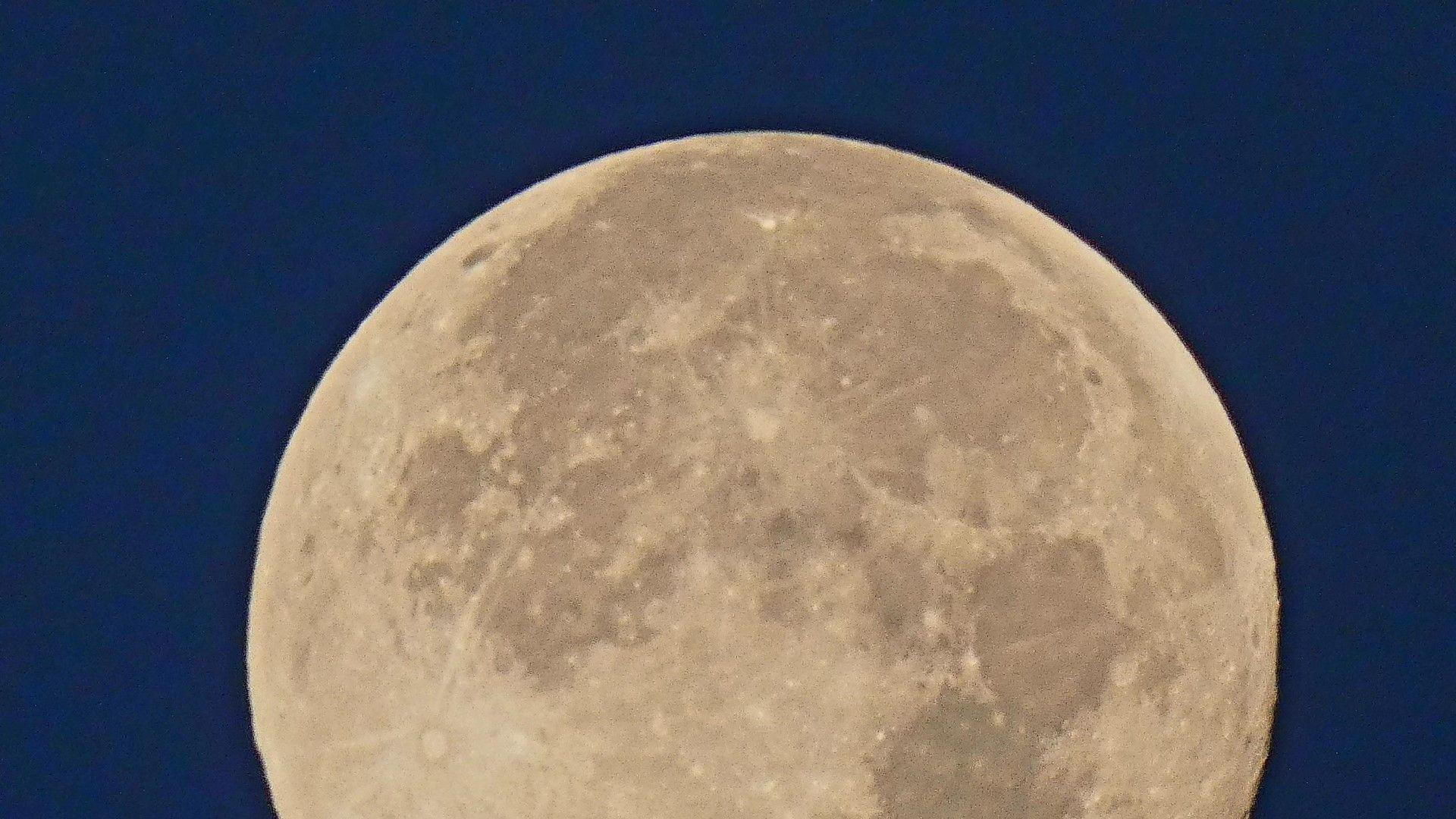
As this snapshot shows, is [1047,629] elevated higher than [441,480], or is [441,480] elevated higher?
[441,480]

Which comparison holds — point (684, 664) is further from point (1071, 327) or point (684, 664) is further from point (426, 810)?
point (1071, 327)

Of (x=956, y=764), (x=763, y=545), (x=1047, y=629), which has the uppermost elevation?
(x=763, y=545)

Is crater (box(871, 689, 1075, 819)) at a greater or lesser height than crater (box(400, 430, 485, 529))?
lesser

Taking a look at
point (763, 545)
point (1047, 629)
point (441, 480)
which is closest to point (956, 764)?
point (1047, 629)

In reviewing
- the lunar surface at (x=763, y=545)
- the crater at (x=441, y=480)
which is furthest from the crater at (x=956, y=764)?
the crater at (x=441, y=480)

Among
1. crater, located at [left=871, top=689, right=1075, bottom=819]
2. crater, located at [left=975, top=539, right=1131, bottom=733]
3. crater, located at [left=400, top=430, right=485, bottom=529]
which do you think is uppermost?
crater, located at [left=400, top=430, right=485, bottom=529]

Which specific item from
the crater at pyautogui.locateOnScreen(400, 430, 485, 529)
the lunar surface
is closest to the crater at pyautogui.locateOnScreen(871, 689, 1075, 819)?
the lunar surface

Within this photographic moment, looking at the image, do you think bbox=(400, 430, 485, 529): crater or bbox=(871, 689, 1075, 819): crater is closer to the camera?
bbox=(871, 689, 1075, 819): crater

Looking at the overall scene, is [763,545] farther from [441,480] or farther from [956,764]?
[441,480]

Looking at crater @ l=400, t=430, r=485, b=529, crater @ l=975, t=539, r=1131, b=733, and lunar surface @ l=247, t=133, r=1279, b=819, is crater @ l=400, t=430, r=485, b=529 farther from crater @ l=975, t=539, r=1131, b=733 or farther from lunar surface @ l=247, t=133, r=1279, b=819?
crater @ l=975, t=539, r=1131, b=733

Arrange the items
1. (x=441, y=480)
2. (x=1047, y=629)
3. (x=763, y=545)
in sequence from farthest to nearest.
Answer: (x=441, y=480) < (x=1047, y=629) < (x=763, y=545)
